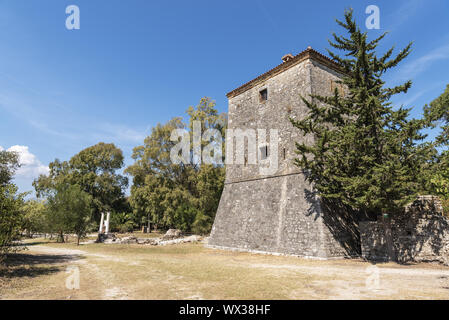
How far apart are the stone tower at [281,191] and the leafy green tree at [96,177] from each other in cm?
2841

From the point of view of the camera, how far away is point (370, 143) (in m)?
10.3

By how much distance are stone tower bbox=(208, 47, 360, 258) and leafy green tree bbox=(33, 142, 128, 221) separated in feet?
93.2

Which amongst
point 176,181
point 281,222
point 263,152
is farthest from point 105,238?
point 281,222

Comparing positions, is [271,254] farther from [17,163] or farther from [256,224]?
[17,163]

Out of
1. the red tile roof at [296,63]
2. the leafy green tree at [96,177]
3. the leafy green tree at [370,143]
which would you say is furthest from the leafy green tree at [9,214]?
the leafy green tree at [96,177]

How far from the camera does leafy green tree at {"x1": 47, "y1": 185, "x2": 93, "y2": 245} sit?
67.2 ft

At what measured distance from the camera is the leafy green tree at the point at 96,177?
39.2 meters

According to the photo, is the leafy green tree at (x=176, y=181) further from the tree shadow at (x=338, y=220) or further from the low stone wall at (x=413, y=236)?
the low stone wall at (x=413, y=236)

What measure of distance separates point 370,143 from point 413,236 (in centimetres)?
427

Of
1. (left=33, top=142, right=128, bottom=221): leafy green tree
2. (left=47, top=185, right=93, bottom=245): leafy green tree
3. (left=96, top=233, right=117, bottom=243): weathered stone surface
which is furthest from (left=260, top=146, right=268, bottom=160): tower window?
(left=33, top=142, right=128, bottom=221): leafy green tree

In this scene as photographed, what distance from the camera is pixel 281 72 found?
637 inches

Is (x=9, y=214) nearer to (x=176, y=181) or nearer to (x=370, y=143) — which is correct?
(x=370, y=143)

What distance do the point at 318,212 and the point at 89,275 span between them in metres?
9.78
